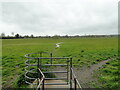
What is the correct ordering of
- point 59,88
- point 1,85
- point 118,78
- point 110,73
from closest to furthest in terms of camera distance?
point 59,88 → point 1,85 → point 118,78 → point 110,73

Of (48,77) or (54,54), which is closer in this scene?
(48,77)

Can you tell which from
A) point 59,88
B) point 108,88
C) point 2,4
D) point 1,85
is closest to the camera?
point 2,4

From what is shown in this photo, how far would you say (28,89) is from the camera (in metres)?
3.48

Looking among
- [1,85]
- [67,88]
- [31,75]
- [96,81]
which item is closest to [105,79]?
[96,81]

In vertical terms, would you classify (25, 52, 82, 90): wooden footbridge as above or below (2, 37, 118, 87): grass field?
above

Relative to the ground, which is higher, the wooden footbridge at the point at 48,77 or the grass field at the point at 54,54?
the wooden footbridge at the point at 48,77

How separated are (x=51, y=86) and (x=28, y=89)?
24.4 inches

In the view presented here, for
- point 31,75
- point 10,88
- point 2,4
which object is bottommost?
point 10,88

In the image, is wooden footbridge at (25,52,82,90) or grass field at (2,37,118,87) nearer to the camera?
wooden footbridge at (25,52,82,90)

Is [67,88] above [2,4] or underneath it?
underneath

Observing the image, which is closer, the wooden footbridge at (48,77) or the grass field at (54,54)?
the wooden footbridge at (48,77)

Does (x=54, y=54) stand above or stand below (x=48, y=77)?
below

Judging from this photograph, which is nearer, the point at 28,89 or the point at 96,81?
the point at 28,89

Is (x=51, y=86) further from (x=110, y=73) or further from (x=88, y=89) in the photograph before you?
(x=110, y=73)
